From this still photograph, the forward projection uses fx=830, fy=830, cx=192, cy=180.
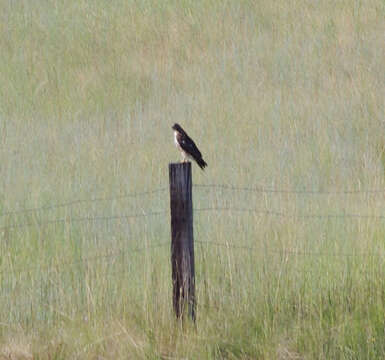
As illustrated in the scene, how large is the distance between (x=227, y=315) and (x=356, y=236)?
208cm

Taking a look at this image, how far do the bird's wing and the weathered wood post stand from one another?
1519 millimetres

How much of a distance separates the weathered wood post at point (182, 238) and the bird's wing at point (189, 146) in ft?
4.98

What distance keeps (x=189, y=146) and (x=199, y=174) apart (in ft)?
12.7

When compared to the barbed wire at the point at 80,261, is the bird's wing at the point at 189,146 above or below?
above

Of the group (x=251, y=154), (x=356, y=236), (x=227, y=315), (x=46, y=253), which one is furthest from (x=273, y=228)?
(x=251, y=154)

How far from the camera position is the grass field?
6551mm

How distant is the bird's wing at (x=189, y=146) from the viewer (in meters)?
8.01

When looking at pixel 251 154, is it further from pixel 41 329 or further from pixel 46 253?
pixel 41 329

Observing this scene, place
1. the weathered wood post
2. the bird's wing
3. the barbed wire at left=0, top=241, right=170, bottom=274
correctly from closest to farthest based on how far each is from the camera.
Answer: the weathered wood post, the barbed wire at left=0, top=241, right=170, bottom=274, the bird's wing

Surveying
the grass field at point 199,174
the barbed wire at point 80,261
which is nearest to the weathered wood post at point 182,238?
the grass field at point 199,174

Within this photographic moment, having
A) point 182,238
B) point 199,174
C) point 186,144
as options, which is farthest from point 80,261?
point 199,174

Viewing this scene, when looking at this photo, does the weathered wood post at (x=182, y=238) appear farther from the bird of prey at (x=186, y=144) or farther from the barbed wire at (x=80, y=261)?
the bird of prey at (x=186, y=144)

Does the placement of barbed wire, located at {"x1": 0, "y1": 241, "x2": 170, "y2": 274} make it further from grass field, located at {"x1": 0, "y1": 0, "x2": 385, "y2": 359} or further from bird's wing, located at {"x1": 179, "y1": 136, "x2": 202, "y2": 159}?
bird's wing, located at {"x1": 179, "y1": 136, "x2": 202, "y2": 159}

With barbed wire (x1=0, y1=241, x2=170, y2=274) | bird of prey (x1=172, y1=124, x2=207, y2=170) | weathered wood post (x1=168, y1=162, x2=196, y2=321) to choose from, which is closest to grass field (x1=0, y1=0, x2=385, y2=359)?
barbed wire (x1=0, y1=241, x2=170, y2=274)
